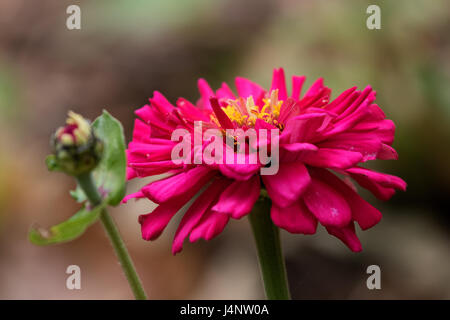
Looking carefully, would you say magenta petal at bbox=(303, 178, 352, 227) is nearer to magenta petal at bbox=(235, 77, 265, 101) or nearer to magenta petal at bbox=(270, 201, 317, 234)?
magenta petal at bbox=(270, 201, 317, 234)

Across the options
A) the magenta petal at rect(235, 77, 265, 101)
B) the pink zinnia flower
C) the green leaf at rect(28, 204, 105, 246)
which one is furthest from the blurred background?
the green leaf at rect(28, 204, 105, 246)

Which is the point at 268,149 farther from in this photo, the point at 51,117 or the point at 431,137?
the point at 51,117

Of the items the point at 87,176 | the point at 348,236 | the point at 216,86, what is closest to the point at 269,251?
the point at 348,236

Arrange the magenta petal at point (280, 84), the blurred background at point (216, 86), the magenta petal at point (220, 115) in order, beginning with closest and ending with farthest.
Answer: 1. the magenta petal at point (220, 115)
2. the magenta petal at point (280, 84)
3. the blurred background at point (216, 86)

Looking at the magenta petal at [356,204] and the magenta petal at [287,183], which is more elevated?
the magenta petal at [287,183]

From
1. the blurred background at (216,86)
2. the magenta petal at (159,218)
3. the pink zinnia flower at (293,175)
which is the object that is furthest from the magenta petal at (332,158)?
the blurred background at (216,86)

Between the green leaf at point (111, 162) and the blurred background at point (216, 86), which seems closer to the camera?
the green leaf at point (111, 162)

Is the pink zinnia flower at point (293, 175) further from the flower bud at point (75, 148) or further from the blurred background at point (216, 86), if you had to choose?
the blurred background at point (216, 86)
